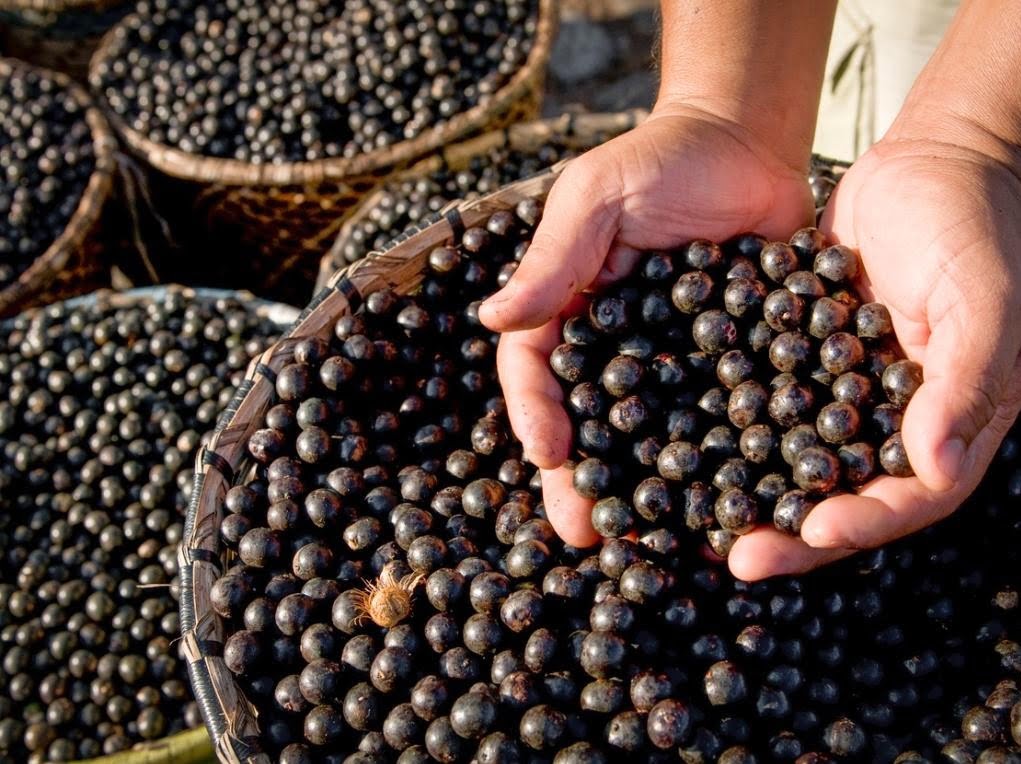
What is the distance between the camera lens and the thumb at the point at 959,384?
4.20ft

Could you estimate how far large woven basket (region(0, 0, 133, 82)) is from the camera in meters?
3.88

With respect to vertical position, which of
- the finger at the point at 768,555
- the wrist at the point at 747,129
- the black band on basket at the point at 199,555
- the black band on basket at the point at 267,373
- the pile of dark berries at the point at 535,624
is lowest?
the black band on basket at the point at 199,555

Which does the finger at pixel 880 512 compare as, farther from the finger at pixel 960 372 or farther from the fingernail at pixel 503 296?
the fingernail at pixel 503 296

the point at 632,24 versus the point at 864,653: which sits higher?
the point at 864,653

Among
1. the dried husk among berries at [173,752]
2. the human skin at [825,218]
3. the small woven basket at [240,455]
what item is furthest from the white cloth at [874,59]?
the dried husk among berries at [173,752]

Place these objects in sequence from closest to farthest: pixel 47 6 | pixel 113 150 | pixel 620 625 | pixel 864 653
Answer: pixel 620 625, pixel 864 653, pixel 113 150, pixel 47 6

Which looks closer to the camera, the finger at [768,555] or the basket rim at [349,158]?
the finger at [768,555]

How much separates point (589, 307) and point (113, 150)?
2404 millimetres

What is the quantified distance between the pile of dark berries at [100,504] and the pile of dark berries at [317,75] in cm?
84

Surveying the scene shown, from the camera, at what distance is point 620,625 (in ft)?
4.47

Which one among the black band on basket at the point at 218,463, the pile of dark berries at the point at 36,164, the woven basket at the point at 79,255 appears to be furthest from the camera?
the pile of dark berries at the point at 36,164

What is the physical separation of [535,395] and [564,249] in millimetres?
276

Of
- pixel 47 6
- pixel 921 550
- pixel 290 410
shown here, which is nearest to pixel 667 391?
pixel 921 550

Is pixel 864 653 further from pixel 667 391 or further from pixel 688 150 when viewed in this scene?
pixel 688 150
